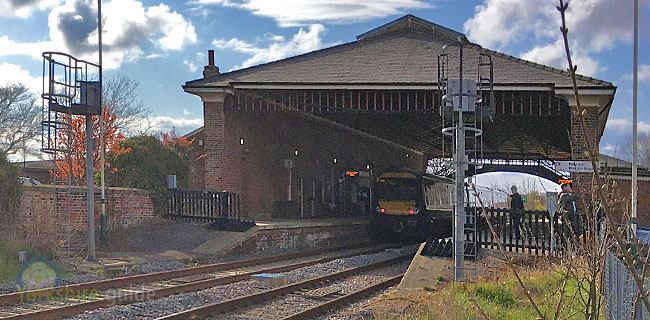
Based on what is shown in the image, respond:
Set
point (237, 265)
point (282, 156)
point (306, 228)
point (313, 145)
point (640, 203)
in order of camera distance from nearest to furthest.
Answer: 1. point (237, 265)
2. point (306, 228)
3. point (640, 203)
4. point (282, 156)
5. point (313, 145)

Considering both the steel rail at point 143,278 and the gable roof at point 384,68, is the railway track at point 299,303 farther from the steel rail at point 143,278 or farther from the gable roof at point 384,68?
the gable roof at point 384,68

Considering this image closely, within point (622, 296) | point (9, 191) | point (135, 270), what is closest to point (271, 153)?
point (9, 191)

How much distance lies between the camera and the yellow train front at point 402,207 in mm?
25016

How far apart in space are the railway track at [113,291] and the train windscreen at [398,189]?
10.1 m

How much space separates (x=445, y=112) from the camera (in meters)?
12.7

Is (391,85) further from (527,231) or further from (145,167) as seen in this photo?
(145,167)

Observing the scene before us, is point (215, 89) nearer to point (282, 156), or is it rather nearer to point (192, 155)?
point (282, 156)

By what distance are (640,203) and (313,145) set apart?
15.8 m

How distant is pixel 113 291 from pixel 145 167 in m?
11.0

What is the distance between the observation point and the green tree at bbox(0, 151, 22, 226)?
15.8 meters

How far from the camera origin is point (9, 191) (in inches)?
637

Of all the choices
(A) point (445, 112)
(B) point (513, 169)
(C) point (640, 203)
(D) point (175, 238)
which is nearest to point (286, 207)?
(D) point (175, 238)

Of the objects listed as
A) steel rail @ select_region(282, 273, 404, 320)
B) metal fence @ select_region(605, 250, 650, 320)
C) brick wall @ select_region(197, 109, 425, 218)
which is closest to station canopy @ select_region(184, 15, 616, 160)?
brick wall @ select_region(197, 109, 425, 218)

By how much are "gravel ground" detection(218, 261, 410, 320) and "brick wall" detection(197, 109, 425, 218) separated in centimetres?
1073
